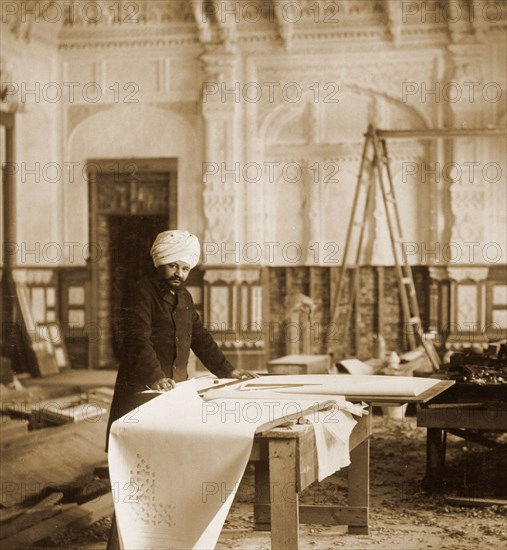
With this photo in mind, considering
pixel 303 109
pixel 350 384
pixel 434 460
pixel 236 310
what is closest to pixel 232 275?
pixel 236 310

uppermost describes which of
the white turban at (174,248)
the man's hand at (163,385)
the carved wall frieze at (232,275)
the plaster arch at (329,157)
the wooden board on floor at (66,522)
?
the plaster arch at (329,157)

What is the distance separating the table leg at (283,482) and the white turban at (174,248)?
4.67 ft

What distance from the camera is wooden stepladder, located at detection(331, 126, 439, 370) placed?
10.3 meters

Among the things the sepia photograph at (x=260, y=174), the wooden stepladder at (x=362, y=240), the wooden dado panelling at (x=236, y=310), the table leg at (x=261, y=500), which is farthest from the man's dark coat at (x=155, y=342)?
the wooden dado panelling at (x=236, y=310)

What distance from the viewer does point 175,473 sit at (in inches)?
137

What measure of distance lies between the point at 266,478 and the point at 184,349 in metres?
0.92

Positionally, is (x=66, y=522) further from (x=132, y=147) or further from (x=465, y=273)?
(x=132, y=147)

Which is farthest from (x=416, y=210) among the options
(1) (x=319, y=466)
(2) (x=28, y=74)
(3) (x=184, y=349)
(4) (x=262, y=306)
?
(1) (x=319, y=466)

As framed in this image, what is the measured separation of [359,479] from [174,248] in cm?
159

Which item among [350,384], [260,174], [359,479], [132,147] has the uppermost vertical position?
[132,147]

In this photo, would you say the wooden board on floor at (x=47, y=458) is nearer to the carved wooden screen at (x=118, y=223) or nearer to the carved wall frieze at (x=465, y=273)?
Result: the carved wooden screen at (x=118, y=223)

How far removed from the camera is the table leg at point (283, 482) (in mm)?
3506

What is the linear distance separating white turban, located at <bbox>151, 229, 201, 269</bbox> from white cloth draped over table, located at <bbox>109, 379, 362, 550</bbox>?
1197 millimetres

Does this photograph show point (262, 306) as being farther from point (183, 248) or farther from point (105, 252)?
point (183, 248)
